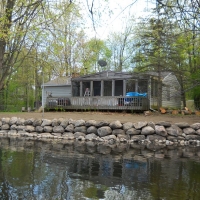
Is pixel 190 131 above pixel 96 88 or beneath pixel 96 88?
beneath

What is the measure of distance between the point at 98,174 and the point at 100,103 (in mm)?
13477

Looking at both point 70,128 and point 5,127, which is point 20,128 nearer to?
point 5,127

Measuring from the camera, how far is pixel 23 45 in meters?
15.2

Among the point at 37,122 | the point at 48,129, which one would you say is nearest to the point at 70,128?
the point at 48,129

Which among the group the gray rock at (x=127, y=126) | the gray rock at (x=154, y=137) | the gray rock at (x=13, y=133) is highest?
the gray rock at (x=127, y=126)

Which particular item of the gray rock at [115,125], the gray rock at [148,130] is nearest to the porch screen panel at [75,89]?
the gray rock at [115,125]

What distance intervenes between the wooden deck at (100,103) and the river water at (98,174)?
8.57 m

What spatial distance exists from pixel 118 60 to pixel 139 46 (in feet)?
67.1

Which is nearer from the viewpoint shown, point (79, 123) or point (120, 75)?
point (79, 123)

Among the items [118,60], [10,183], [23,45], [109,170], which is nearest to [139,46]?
[23,45]

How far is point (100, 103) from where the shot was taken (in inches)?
784

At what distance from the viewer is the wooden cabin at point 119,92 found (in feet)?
60.7

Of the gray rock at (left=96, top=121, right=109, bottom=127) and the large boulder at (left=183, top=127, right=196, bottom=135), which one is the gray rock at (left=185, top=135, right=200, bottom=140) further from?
the gray rock at (left=96, top=121, right=109, bottom=127)

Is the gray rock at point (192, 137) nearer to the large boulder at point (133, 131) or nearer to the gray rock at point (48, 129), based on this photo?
the large boulder at point (133, 131)
